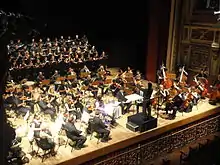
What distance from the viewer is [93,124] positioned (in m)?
4.93

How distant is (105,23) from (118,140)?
16.0 ft

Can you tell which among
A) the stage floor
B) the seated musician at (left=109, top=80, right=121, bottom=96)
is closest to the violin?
the stage floor

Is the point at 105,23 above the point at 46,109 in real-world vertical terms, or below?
above

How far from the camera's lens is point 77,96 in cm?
588

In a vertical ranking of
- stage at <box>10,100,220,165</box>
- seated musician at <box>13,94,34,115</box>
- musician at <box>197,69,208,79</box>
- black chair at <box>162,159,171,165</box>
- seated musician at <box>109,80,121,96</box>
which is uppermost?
musician at <box>197,69,208,79</box>

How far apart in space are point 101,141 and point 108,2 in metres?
5.05

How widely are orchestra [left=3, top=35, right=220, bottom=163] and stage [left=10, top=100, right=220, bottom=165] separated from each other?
12 centimetres

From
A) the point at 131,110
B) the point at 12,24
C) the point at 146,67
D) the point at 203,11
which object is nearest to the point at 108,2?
the point at 146,67

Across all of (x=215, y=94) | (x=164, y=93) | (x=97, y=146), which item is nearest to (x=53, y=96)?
(x=97, y=146)

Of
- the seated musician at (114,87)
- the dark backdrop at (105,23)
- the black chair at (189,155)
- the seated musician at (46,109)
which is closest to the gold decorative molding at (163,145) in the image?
the black chair at (189,155)

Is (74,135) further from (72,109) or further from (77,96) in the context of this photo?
(77,96)

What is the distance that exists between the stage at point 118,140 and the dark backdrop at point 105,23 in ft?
11.4

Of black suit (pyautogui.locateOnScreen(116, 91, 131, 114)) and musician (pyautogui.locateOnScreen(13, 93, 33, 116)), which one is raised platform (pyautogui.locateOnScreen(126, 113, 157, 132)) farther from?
musician (pyautogui.locateOnScreen(13, 93, 33, 116))

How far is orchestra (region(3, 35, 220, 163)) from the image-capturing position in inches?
196
